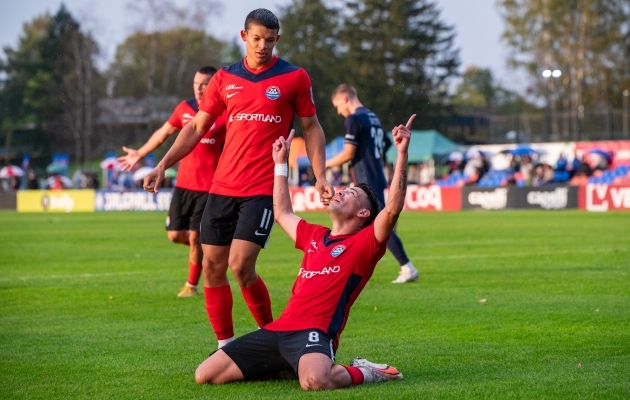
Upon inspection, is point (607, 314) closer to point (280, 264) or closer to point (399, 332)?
point (399, 332)

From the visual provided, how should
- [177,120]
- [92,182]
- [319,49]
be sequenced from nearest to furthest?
1. [177,120]
2. [92,182]
3. [319,49]

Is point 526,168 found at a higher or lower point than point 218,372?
higher

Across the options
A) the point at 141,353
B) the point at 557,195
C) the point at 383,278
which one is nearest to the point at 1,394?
the point at 141,353

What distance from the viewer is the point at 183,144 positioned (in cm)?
680

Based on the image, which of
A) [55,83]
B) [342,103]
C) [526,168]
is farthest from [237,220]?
[55,83]

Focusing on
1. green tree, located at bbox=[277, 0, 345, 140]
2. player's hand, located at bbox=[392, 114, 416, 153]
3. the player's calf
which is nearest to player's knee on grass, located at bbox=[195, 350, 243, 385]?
player's hand, located at bbox=[392, 114, 416, 153]

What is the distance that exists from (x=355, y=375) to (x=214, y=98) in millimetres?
2431

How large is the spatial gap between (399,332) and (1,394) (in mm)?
3289

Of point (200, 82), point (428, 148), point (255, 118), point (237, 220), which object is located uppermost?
point (200, 82)

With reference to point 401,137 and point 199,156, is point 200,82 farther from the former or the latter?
point 401,137

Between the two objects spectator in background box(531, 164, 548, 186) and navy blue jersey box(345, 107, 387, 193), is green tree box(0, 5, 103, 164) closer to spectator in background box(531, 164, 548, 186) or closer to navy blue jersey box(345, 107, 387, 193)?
spectator in background box(531, 164, 548, 186)

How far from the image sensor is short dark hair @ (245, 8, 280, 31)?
6.40 m

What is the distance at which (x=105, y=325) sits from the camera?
822 centimetres

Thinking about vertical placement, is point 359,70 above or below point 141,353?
above
